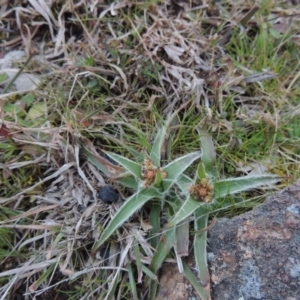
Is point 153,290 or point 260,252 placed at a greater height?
point 260,252

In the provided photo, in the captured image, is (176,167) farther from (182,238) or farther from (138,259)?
(138,259)

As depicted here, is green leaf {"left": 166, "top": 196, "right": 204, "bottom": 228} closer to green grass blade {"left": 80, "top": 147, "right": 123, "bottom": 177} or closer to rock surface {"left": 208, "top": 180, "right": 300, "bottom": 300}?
rock surface {"left": 208, "top": 180, "right": 300, "bottom": 300}

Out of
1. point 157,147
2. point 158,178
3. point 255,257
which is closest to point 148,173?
point 158,178

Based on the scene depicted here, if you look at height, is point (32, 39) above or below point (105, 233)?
above

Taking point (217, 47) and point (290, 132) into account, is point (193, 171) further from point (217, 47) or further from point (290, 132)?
point (217, 47)

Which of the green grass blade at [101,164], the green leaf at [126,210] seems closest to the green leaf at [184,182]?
the green leaf at [126,210]

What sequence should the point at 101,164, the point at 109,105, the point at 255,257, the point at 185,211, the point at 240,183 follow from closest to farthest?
the point at 255,257 → the point at 185,211 → the point at 240,183 → the point at 101,164 → the point at 109,105

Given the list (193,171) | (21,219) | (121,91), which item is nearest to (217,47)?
(121,91)
